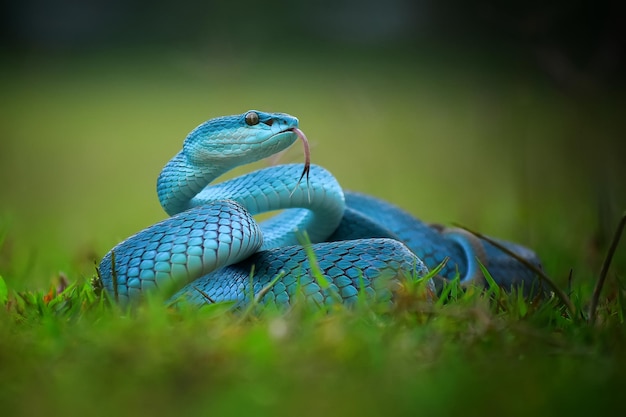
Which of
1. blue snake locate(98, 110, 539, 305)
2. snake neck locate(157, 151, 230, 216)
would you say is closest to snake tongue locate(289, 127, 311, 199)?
blue snake locate(98, 110, 539, 305)

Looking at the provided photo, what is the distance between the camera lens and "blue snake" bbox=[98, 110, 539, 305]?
286 cm

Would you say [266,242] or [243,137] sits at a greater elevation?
[243,137]

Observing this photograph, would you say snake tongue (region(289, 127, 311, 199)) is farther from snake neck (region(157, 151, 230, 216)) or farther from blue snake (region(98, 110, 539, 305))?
snake neck (region(157, 151, 230, 216))

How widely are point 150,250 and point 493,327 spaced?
4.29 ft

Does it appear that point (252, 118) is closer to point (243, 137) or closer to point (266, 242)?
point (243, 137)

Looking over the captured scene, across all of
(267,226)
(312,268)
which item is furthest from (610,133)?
(312,268)

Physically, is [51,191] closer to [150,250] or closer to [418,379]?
[150,250]

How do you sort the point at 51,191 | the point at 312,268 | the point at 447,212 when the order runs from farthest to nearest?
1. the point at 51,191
2. the point at 447,212
3. the point at 312,268

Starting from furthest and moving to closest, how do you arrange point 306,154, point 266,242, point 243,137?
1. point 266,242
2. point 243,137
3. point 306,154

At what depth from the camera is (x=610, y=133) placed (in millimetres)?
6043

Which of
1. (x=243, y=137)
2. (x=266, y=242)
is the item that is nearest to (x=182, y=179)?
(x=243, y=137)

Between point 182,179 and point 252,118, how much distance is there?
0.44 metres

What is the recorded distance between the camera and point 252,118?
11.6ft

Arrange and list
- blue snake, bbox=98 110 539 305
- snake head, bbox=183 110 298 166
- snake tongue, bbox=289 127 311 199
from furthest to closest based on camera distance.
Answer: snake head, bbox=183 110 298 166 < snake tongue, bbox=289 127 311 199 < blue snake, bbox=98 110 539 305
